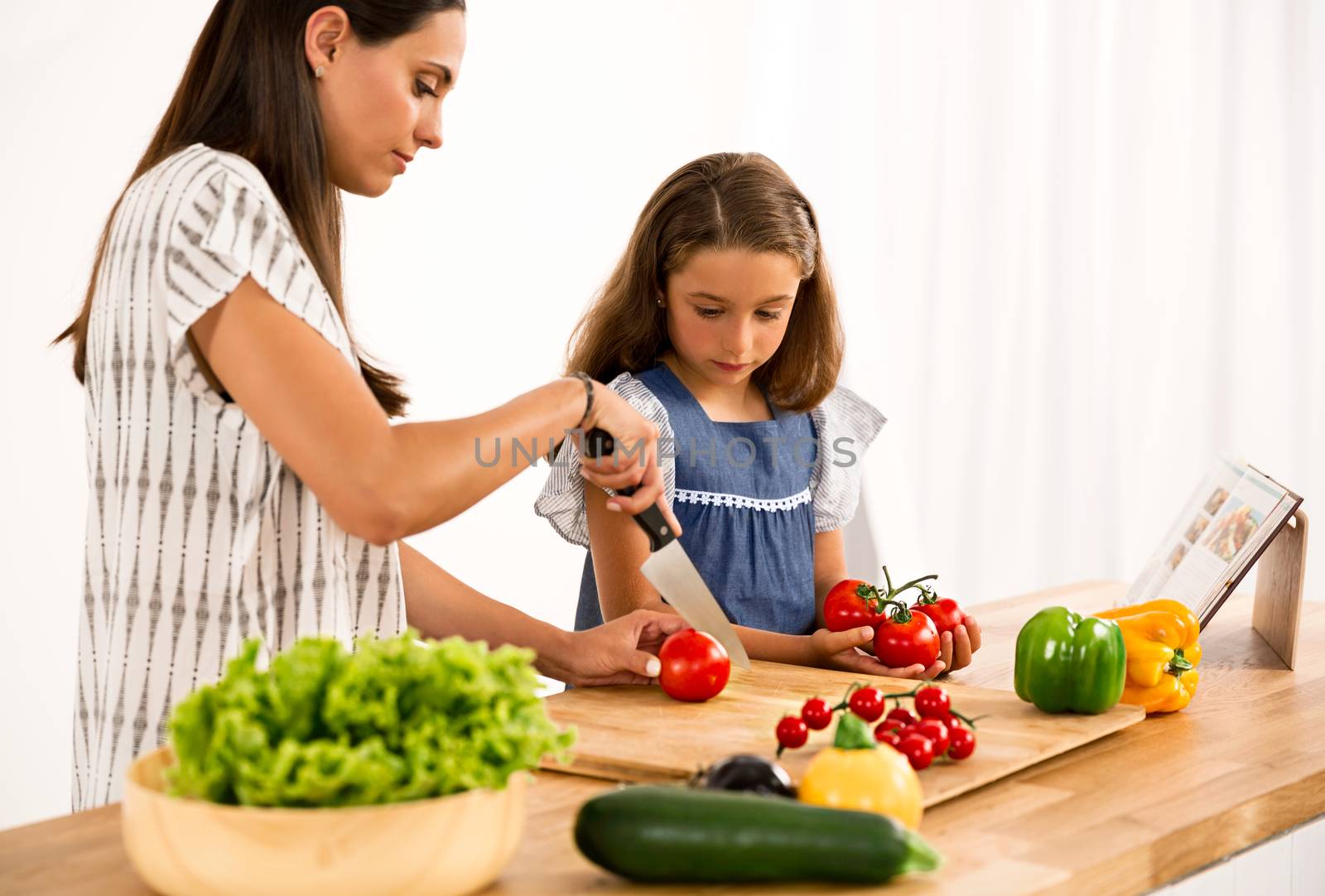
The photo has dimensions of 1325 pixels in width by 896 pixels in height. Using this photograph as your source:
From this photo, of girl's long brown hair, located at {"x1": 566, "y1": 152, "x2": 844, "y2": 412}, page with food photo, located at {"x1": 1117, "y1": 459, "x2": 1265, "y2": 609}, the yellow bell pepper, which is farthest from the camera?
girl's long brown hair, located at {"x1": 566, "y1": 152, "x2": 844, "y2": 412}

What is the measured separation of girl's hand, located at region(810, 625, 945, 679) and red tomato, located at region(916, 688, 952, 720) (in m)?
0.52

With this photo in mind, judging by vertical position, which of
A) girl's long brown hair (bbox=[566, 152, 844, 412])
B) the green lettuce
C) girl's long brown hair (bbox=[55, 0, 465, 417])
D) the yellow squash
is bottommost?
the yellow squash

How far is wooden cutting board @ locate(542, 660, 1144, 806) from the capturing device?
137 centimetres

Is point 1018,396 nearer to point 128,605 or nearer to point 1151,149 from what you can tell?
point 1151,149

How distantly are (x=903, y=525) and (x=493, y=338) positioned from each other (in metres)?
1.67

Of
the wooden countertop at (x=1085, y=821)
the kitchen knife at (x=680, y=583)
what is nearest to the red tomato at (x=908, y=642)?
the kitchen knife at (x=680, y=583)

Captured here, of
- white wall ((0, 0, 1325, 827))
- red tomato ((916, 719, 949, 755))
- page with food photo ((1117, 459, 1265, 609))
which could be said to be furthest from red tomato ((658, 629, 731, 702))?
white wall ((0, 0, 1325, 827))

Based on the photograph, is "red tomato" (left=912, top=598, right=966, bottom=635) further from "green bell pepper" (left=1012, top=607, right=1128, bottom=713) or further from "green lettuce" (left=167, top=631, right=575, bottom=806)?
"green lettuce" (left=167, top=631, right=575, bottom=806)

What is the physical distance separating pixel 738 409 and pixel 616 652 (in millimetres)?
777

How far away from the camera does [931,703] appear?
4.75 feet

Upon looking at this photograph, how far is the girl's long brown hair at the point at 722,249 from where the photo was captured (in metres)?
2.21

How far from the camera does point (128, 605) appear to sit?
143cm

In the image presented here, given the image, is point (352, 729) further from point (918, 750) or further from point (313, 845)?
point (918, 750)

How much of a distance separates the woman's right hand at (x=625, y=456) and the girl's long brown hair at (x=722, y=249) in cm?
63
